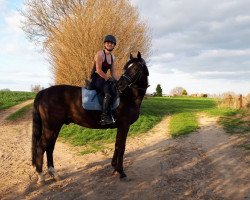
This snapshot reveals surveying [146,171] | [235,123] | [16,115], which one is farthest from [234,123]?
[16,115]

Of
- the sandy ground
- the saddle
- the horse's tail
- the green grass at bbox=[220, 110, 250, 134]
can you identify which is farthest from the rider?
the green grass at bbox=[220, 110, 250, 134]

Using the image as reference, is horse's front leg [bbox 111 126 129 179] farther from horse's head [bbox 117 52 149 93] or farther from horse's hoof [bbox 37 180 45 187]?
horse's hoof [bbox 37 180 45 187]

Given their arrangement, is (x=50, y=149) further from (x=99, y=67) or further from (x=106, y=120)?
(x=99, y=67)

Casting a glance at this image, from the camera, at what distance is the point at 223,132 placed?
14047 mm

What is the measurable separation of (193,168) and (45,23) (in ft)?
83.6

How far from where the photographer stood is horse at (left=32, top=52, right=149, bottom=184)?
25.1 feet

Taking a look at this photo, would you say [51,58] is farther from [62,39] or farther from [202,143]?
[202,143]

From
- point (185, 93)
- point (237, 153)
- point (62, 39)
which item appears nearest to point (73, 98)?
point (237, 153)

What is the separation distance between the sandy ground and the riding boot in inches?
57.2

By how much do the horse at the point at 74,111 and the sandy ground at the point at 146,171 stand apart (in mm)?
565

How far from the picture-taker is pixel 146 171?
8.38 meters

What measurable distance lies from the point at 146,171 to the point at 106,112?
209 centimetres

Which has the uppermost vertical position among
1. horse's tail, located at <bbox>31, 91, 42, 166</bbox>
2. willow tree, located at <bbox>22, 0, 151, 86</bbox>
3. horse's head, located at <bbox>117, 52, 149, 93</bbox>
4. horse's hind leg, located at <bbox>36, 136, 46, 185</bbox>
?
willow tree, located at <bbox>22, 0, 151, 86</bbox>

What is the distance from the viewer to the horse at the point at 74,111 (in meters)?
7.66
